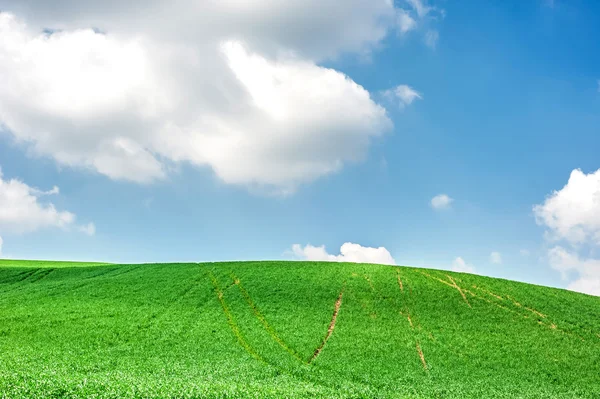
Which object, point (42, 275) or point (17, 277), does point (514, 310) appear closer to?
point (42, 275)

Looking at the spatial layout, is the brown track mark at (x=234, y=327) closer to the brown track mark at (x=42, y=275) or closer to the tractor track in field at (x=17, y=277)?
the brown track mark at (x=42, y=275)

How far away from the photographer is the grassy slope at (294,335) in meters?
27.5

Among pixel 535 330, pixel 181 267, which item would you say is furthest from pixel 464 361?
pixel 181 267

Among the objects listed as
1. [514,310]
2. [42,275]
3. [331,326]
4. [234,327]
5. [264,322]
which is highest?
[514,310]

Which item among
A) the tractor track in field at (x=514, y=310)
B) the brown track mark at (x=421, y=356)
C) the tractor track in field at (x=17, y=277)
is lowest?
the brown track mark at (x=421, y=356)

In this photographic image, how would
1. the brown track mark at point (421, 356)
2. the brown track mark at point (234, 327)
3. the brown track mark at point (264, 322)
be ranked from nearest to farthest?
the brown track mark at point (421, 356) → the brown track mark at point (234, 327) → the brown track mark at point (264, 322)

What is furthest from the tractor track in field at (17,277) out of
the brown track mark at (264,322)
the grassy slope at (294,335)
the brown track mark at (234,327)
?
the brown track mark at (264,322)


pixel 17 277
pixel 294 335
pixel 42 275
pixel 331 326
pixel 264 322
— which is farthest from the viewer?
pixel 42 275

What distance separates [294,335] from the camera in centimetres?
A: 3894

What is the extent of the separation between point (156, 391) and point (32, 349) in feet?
60.4

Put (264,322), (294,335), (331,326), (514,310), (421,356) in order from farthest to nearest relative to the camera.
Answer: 1. (514,310)
2. (264,322)
3. (331,326)
4. (294,335)
5. (421,356)

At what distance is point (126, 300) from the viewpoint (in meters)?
47.7

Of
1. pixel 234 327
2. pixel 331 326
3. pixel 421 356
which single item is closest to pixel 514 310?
pixel 421 356

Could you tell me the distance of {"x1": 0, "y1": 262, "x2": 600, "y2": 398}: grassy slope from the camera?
27.5 metres
